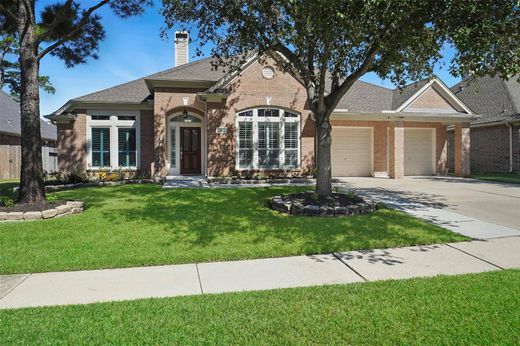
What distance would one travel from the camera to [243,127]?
51.4 feet

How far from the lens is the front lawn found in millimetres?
5398

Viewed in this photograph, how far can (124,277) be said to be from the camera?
4.68m

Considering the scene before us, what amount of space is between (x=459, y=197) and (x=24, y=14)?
13586mm

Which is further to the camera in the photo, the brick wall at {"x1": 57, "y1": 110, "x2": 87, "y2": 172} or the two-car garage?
the two-car garage

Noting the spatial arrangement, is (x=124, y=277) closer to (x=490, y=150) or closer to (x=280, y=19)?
(x=280, y=19)

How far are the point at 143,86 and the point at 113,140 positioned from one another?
363cm

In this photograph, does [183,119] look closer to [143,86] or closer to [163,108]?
[163,108]

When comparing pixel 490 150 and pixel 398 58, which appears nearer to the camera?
pixel 398 58

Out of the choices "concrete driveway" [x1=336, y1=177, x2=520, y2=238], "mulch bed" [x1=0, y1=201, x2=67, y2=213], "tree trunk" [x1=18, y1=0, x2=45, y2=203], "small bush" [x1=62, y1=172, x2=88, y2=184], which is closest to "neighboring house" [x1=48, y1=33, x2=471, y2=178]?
"small bush" [x1=62, y1=172, x2=88, y2=184]

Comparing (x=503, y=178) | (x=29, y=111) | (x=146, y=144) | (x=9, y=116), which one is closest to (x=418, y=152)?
(x=503, y=178)

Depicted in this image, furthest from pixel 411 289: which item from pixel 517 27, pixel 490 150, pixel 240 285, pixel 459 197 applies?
pixel 490 150

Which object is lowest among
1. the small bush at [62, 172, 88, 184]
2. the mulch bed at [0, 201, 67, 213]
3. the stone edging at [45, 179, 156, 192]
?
the mulch bed at [0, 201, 67, 213]

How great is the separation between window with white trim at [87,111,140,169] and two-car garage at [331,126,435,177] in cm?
1012

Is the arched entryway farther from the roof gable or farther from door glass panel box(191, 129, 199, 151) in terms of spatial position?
the roof gable
